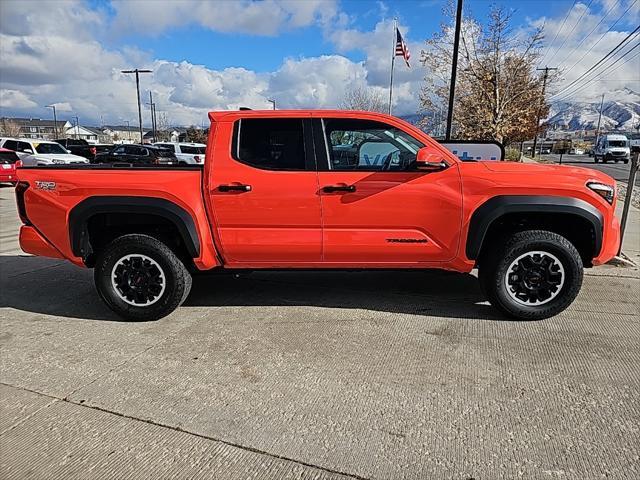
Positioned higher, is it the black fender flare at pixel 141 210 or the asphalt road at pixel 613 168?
the black fender flare at pixel 141 210

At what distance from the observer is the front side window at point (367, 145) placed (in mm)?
4051

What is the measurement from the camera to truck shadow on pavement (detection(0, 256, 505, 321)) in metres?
4.55

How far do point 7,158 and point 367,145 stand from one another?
17068 millimetres

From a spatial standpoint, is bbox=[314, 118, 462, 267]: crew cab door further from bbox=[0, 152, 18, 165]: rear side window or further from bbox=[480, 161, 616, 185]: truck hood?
bbox=[0, 152, 18, 165]: rear side window

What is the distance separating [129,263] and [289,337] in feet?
5.28

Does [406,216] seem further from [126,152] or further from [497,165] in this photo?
[126,152]

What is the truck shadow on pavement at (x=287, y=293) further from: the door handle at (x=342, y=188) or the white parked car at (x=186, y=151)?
the white parked car at (x=186, y=151)

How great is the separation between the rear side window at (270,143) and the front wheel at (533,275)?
191 cm

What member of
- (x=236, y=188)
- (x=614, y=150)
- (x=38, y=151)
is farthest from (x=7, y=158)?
(x=614, y=150)

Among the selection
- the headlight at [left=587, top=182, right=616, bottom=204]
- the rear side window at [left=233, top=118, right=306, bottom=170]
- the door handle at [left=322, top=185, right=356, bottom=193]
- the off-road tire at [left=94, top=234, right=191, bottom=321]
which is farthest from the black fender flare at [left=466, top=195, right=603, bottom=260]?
the off-road tire at [left=94, top=234, right=191, bottom=321]

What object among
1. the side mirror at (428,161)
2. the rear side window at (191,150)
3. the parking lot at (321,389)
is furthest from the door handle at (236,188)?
the rear side window at (191,150)

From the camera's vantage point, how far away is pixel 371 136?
412 centimetres

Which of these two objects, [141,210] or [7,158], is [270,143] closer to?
[141,210]

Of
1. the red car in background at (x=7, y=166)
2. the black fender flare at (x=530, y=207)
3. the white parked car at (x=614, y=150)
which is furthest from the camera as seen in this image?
the white parked car at (x=614, y=150)
